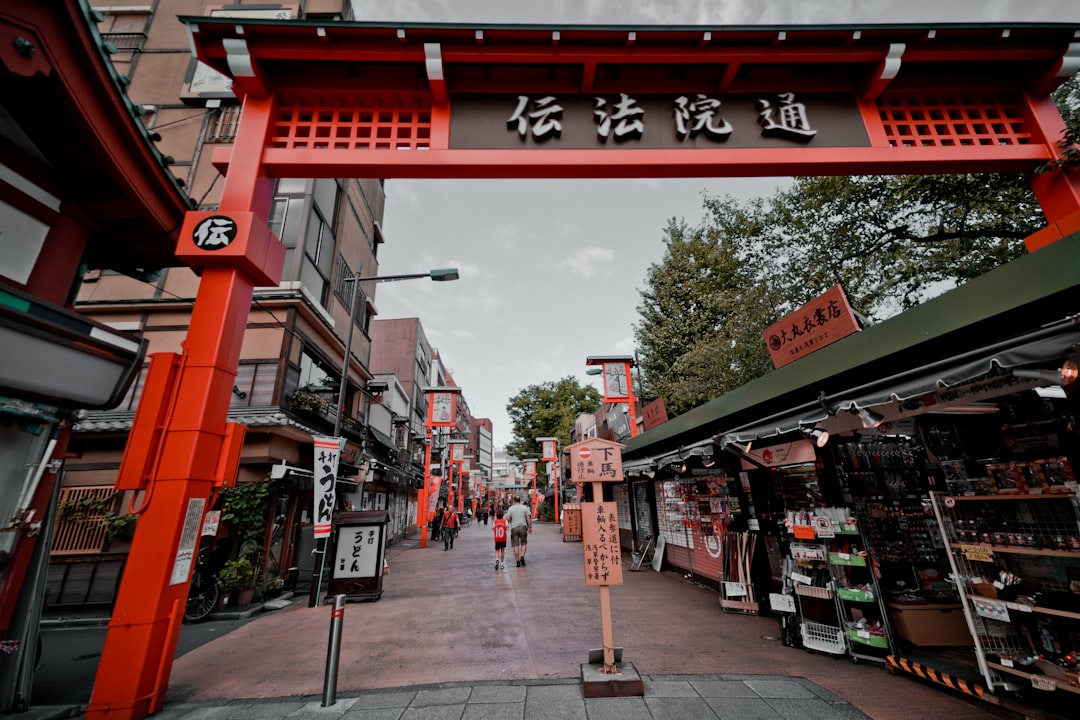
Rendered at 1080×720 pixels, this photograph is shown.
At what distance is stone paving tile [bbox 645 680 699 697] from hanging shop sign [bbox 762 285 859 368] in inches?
167

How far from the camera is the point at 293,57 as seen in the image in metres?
5.11

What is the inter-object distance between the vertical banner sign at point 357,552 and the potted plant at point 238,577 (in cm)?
168

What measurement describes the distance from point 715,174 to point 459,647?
7.26 m

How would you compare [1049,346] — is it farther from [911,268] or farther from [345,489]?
[345,489]

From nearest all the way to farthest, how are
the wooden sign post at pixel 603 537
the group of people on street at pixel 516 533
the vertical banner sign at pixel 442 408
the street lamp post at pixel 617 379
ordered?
the wooden sign post at pixel 603 537, the group of people on street at pixel 516 533, the street lamp post at pixel 617 379, the vertical banner sign at pixel 442 408

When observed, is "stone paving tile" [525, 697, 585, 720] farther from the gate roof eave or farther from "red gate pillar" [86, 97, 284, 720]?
the gate roof eave

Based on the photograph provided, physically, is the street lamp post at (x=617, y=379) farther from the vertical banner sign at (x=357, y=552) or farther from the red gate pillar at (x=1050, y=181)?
the red gate pillar at (x=1050, y=181)

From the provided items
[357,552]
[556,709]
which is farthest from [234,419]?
[556,709]

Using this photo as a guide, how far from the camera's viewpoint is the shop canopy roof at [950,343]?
9.81 feet

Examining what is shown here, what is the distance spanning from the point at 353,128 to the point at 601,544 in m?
5.92

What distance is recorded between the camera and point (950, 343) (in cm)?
388

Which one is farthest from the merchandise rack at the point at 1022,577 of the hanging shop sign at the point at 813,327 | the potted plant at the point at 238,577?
the potted plant at the point at 238,577

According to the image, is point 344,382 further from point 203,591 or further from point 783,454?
point 783,454

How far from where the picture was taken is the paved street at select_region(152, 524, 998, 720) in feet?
14.8
